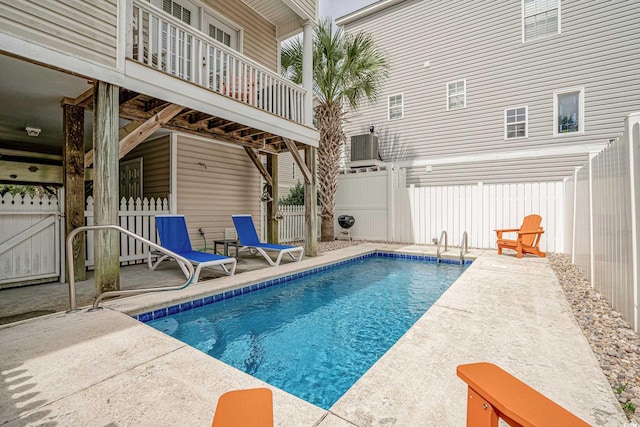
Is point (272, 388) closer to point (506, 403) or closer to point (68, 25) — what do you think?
point (506, 403)

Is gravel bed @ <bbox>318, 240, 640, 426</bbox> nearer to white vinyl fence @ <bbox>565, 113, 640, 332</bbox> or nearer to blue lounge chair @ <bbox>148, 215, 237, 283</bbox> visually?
white vinyl fence @ <bbox>565, 113, 640, 332</bbox>

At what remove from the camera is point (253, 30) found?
8266 mm

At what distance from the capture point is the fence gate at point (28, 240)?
438 centimetres

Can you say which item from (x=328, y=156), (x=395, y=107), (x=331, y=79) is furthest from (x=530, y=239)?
(x=395, y=107)

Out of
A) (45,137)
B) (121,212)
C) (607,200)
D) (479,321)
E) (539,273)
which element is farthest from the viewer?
(45,137)

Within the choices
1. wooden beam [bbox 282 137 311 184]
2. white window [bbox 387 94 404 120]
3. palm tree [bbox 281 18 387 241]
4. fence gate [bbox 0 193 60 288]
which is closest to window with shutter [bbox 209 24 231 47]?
palm tree [bbox 281 18 387 241]

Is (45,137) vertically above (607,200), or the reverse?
(45,137)

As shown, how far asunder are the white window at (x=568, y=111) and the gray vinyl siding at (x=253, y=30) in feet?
29.9

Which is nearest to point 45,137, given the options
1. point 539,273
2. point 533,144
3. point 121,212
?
point 121,212

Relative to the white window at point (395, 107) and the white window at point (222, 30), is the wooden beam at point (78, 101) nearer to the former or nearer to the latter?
the white window at point (222, 30)

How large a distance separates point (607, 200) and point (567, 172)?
7.80m

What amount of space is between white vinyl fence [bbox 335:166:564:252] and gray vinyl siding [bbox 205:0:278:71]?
4.64 meters

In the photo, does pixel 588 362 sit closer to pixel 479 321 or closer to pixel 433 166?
pixel 479 321

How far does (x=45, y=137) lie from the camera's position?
7695mm
